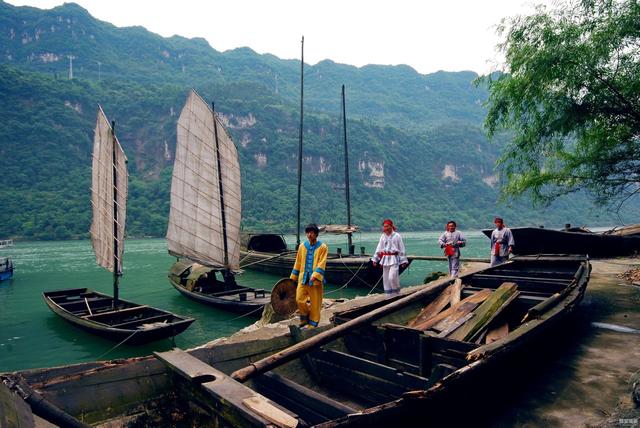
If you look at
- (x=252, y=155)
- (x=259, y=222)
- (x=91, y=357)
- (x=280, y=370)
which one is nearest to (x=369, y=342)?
(x=280, y=370)

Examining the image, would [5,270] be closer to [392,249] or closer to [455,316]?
[392,249]

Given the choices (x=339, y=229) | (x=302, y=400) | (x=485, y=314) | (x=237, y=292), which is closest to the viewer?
(x=302, y=400)

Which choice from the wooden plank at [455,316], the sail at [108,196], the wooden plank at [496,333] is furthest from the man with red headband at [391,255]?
the sail at [108,196]

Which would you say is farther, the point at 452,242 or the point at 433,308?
the point at 452,242

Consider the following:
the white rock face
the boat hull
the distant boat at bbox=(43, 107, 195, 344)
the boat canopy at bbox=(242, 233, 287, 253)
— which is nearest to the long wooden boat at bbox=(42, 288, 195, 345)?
the distant boat at bbox=(43, 107, 195, 344)

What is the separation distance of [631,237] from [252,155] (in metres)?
103

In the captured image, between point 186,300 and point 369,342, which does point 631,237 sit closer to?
point 369,342

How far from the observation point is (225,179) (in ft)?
48.2

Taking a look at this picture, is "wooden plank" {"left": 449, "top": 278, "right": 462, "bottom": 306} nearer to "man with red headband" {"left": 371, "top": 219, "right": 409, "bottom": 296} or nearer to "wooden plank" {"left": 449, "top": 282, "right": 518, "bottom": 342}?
"wooden plank" {"left": 449, "top": 282, "right": 518, "bottom": 342}

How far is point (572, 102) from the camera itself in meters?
8.63

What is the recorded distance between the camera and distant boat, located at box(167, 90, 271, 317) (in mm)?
14492

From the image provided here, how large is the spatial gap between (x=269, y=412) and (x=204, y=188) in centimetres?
1326

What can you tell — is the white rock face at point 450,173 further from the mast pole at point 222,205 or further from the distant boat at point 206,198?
the mast pole at point 222,205

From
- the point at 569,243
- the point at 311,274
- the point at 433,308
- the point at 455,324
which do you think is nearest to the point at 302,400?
the point at 455,324
